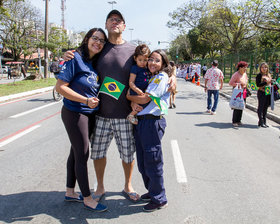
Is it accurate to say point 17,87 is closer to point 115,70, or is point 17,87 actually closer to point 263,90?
point 263,90

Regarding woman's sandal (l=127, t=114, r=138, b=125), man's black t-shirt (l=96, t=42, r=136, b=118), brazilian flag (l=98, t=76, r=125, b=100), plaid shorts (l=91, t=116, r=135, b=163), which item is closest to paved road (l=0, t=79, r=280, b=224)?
plaid shorts (l=91, t=116, r=135, b=163)

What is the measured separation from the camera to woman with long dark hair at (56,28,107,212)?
8.59ft

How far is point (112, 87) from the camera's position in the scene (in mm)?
2791

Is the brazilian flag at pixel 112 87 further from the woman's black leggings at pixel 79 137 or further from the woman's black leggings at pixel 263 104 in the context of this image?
the woman's black leggings at pixel 263 104

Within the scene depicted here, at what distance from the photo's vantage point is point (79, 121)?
2693 millimetres

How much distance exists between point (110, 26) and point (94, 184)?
2.12 meters

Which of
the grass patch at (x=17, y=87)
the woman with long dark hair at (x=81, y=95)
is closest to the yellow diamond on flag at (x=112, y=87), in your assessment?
the woman with long dark hair at (x=81, y=95)

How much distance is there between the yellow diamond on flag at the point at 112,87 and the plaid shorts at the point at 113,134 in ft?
1.10

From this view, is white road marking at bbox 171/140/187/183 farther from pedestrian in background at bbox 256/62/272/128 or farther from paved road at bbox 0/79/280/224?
pedestrian in background at bbox 256/62/272/128

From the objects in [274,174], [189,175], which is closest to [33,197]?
[189,175]

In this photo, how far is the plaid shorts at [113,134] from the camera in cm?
291

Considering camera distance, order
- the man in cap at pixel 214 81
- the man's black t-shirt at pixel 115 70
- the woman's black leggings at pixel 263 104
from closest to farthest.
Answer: the man's black t-shirt at pixel 115 70
the woman's black leggings at pixel 263 104
the man in cap at pixel 214 81

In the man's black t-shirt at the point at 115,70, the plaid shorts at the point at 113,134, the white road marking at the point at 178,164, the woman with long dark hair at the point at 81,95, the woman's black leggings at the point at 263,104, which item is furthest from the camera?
the woman's black leggings at the point at 263,104

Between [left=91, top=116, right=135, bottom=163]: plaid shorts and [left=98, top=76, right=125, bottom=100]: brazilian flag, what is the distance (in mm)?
301
